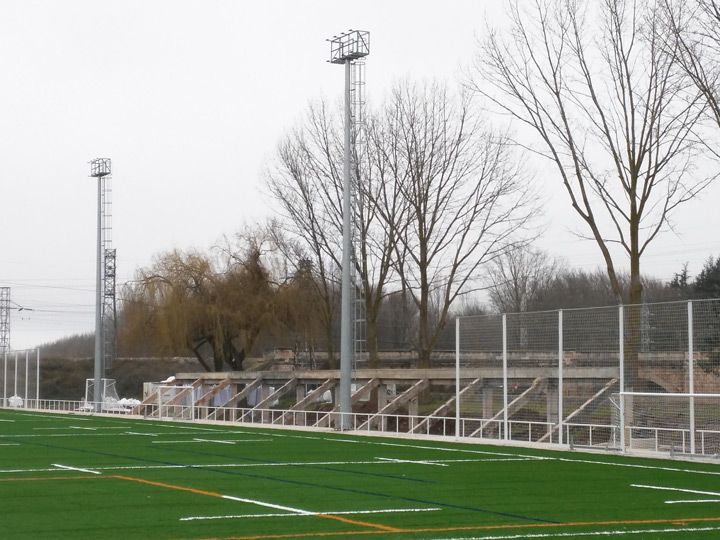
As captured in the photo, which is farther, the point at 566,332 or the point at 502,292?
the point at 502,292

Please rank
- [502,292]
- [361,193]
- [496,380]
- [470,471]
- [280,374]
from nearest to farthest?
[470,471], [496,380], [361,193], [280,374], [502,292]

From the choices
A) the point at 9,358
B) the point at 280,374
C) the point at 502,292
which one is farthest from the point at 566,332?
the point at 502,292

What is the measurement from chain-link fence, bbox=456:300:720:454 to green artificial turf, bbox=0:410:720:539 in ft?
3.85

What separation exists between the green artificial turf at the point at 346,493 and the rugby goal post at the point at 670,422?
852 mm

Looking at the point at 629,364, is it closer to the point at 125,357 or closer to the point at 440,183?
the point at 440,183

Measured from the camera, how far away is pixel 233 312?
209ft

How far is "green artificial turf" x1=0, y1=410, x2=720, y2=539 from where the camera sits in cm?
1228

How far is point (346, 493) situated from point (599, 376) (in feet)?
33.1

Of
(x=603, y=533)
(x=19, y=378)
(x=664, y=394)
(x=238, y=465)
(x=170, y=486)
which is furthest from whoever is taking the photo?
(x=19, y=378)

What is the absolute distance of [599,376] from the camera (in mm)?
24531

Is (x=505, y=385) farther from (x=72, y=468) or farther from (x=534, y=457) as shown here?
(x=72, y=468)

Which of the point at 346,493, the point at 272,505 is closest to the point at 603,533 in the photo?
the point at 272,505

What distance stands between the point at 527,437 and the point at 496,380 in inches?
62.8

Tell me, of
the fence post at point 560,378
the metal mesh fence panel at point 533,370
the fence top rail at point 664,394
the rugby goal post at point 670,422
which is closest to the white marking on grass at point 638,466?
the rugby goal post at point 670,422
